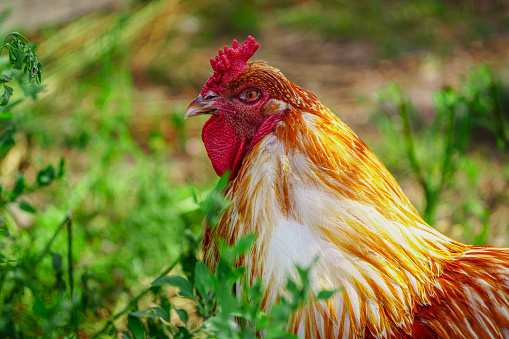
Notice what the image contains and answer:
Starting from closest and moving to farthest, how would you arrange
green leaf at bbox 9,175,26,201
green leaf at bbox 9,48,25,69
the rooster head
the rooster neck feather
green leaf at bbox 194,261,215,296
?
green leaf at bbox 194,261,215,296
green leaf at bbox 9,48,25,69
the rooster neck feather
the rooster head
green leaf at bbox 9,175,26,201

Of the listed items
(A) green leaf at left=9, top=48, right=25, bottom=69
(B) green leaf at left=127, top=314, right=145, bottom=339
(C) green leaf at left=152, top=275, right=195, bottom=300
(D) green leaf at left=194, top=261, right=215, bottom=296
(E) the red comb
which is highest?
(A) green leaf at left=9, top=48, right=25, bottom=69

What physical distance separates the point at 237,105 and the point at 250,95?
0.21 feet

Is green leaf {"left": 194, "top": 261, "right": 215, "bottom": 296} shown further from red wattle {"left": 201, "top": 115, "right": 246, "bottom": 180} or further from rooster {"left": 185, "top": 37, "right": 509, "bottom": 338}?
red wattle {"left": 201, "top": 115, "right": 246, "bottom": 180}

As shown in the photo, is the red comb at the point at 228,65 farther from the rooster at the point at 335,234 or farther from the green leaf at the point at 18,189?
the green leaf at the point at 18,189

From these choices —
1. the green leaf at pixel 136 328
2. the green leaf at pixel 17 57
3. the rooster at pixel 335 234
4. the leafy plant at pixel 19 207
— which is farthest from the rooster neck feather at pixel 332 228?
the green leaf at pixel 17 57

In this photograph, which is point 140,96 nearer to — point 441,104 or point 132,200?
point 132,200

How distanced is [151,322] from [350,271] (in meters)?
0.76

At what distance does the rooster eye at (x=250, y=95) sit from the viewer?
1.75 meters

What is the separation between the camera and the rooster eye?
1.75 m

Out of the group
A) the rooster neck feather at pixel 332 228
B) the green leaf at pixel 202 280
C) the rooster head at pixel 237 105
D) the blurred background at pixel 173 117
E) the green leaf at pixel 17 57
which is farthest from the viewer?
the blurred background at pixel 173 117

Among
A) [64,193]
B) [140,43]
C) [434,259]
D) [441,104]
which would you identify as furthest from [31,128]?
[434,259]

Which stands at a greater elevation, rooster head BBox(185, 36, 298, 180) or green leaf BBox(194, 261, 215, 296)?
rooster head BBox(185, 36, 298, 180)

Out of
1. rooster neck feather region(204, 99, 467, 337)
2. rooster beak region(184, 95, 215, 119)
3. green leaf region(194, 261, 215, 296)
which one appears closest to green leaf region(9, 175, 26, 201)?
rooster beak region(184, 95, 215, 119)

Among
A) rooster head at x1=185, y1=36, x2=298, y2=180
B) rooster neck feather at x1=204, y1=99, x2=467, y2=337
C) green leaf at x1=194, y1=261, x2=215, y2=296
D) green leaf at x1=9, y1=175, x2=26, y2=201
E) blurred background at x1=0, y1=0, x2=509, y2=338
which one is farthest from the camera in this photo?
blurred background at x1=0, y1=0, x2=509, y2=338
